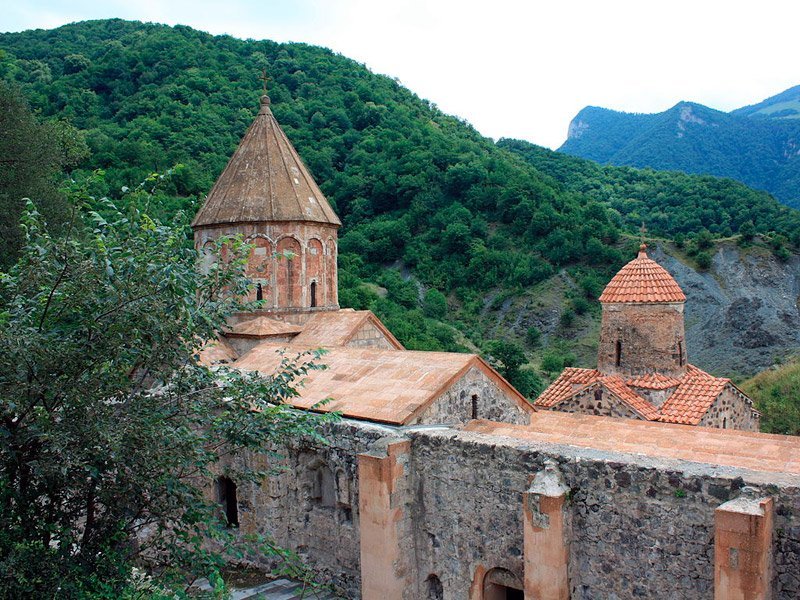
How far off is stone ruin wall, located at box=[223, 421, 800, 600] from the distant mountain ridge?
59119 millimetres

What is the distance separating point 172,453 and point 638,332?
1101cm

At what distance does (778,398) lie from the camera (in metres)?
19.4

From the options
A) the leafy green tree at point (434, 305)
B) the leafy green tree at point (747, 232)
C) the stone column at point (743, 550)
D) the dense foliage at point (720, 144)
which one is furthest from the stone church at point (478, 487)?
the dense foliage at point (720, 144)

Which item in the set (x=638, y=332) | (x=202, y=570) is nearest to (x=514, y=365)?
(x=638, y=332)

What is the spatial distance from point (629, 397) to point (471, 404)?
5.42 m

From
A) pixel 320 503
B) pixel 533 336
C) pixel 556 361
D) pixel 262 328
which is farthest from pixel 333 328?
pixel 533 336

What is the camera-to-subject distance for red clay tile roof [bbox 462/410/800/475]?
735 cm

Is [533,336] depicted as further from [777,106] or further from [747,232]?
[777,106]

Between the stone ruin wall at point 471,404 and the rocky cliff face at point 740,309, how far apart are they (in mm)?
23475

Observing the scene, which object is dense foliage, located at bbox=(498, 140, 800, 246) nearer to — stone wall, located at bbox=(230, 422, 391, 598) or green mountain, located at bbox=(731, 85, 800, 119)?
stone wall, located at bbox=(230, 422, 391, 598)

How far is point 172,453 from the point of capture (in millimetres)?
4926

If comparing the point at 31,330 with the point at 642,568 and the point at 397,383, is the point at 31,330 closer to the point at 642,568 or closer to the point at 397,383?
the point at 397,383

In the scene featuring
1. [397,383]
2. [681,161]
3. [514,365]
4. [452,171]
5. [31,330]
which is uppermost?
[681,161]

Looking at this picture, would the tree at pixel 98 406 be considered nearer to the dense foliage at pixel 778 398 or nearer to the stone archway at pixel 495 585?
the stone archway at pixel 495 585
